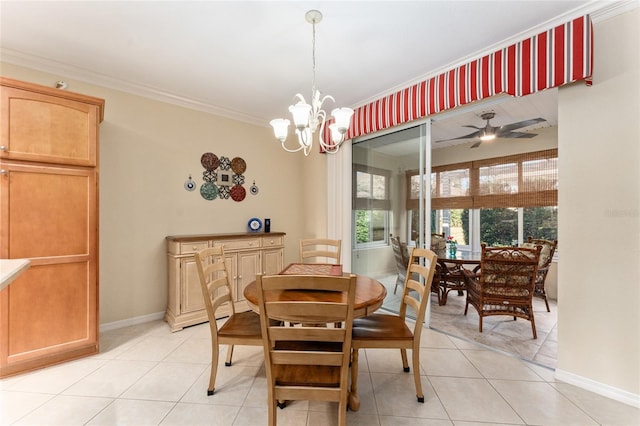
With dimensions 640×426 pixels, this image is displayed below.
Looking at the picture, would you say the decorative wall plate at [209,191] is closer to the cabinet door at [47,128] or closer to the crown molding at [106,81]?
the crown molding at [106,81]

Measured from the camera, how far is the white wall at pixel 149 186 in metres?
2.95

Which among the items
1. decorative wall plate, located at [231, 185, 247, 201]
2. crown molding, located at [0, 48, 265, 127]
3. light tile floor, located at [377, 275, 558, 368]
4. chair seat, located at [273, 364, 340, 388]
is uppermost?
crown molding, located at [0, 48, 265, 127]

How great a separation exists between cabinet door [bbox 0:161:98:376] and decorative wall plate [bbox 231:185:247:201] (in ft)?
5.33

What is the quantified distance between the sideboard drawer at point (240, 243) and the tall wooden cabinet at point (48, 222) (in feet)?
4.01

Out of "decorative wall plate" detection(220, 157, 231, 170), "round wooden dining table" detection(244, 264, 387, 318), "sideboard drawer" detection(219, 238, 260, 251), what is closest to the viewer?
"round wooden dining table" detection(244, 264, 387, 318)

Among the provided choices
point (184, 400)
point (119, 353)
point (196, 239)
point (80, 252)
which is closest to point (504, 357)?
point (184, 400)

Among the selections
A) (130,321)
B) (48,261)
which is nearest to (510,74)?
(48,261)

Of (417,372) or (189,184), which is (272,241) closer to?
(189,184)

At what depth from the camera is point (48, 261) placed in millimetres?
2225

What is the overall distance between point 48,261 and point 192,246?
1.18 m

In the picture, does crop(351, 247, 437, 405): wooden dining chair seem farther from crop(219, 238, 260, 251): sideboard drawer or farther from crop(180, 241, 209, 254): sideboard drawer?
crop(180, 241, 209, 254): sideboard drawer

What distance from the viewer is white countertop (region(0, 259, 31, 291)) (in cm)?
125

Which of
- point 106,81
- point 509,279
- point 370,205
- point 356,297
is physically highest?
point 106,81

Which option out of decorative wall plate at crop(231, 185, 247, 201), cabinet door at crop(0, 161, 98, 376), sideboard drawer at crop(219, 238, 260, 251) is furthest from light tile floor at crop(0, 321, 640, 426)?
decorative wall plate at crop(231, 185, 247, 201)
